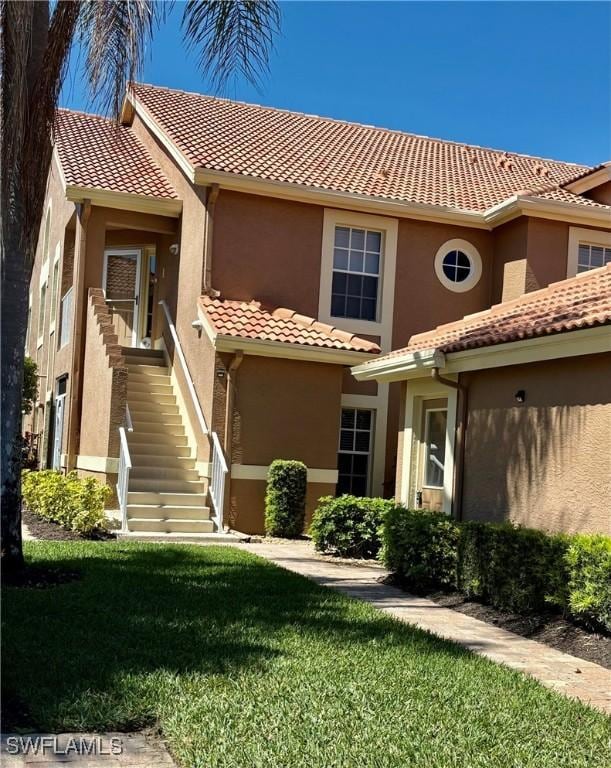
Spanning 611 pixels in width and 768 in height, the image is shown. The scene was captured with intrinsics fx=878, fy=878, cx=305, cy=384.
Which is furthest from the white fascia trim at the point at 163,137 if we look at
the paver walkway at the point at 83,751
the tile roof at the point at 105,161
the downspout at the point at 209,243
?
the paver walkway at the point at 83,751

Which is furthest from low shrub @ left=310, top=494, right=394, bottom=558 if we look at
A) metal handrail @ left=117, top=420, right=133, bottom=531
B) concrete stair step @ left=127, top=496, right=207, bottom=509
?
metal handrail @ left=117, top=420, right=133, bottom=531

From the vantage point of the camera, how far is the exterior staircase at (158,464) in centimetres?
1475

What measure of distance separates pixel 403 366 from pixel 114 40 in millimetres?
6162

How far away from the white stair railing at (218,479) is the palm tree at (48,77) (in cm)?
564

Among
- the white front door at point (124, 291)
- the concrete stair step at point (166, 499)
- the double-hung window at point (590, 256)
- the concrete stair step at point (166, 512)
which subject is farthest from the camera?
the white front door at point (124, 291)

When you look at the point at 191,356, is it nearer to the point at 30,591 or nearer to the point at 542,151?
the point at 30,591

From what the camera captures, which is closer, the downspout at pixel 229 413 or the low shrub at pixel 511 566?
the low shrub at pixel 511 566

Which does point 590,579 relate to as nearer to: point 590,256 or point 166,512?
point 166,512

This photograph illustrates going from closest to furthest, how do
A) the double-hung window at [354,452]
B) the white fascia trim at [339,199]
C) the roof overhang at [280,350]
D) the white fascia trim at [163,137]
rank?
the roof overhang at [280,350] → the white fascia trim at [339,199] → the white fascia trim at [163,137] → the double-hung window at [354,452]

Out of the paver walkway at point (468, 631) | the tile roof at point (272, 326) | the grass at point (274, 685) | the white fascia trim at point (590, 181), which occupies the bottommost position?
the paver walkway at point (468, 631)

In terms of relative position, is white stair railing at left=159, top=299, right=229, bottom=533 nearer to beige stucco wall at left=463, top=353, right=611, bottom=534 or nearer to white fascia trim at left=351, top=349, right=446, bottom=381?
white fascia trim at left=351, top=349, right=446, bottom=381

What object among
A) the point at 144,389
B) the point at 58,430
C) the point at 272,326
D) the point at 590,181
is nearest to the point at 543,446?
the point at 272,326

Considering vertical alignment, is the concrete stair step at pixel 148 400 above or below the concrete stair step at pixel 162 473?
above

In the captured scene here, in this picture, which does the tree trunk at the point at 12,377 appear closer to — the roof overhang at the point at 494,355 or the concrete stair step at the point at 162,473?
the roof overhang at the point at 494,355
